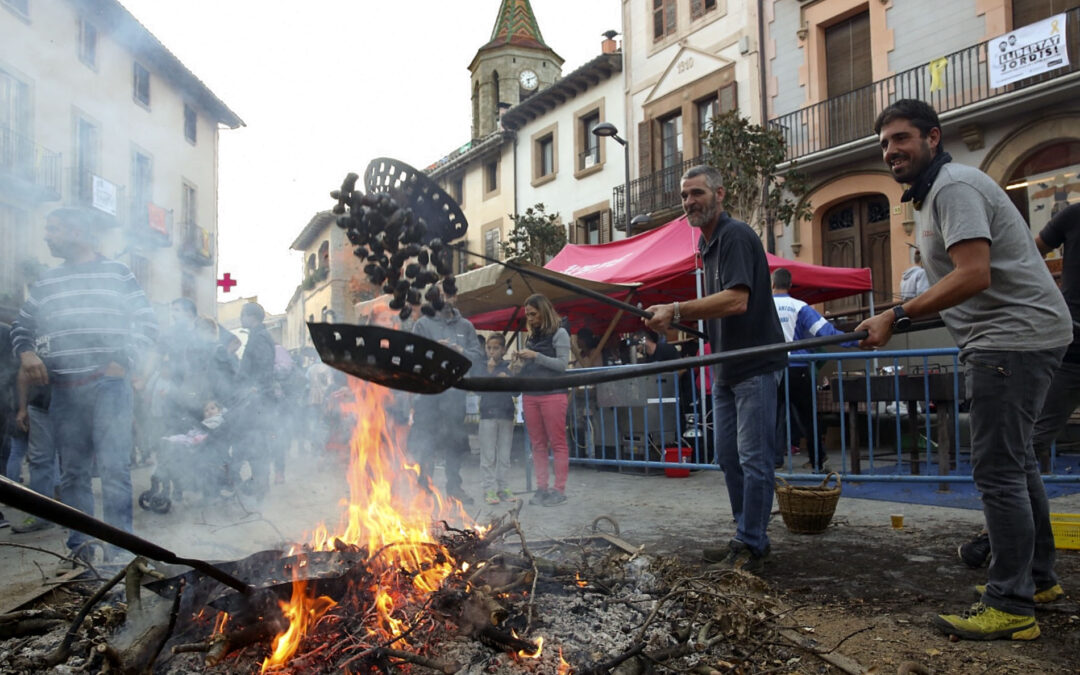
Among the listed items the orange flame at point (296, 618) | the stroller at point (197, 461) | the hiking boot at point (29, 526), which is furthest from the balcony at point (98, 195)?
the orange flame at point (296, 618)

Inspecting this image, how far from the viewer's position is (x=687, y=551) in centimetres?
420

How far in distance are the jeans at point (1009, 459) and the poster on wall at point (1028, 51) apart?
491 inches

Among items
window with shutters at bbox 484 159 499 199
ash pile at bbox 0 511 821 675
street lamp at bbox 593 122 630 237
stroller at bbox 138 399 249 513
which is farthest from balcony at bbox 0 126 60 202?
window with shutters at bbox 484 159 499 199

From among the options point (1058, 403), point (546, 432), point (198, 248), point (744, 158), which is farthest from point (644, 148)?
point (1058, 403)

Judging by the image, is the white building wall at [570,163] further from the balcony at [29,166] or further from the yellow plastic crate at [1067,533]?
the yellow plastic crate at [1067,533]

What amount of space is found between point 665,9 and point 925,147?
18.9 metres

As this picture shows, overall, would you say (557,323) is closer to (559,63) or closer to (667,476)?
(667,476)

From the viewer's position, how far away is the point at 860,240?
15.5m

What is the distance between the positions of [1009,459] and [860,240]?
1411cm

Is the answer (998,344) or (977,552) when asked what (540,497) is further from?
(998,344)

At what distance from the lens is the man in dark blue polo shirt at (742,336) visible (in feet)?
12.0

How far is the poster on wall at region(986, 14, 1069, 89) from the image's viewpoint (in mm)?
11859

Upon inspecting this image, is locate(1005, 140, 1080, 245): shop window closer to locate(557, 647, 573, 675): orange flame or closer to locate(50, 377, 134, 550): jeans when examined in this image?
locate(557, 647, 573, 675): orange flame

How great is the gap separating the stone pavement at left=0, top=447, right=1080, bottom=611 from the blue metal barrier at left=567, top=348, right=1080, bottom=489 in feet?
0.94
